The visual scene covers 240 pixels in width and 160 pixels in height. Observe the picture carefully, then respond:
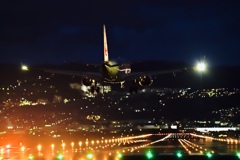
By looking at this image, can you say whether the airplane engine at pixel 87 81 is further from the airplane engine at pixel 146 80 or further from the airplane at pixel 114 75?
the airplane engine at pixel 146 80

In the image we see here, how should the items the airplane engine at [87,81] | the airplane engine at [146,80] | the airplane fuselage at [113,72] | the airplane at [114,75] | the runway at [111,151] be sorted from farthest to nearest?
the airplane engine at [87,81] < the airplane engine at [146,80] < the airplane at [114,75] < the airplane fuselage at [113,72] < the runway at [111,151]

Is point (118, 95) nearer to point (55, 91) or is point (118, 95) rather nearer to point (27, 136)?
point (55, 91)

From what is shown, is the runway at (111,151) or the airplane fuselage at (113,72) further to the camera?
the airplane fuselage at (113,72)

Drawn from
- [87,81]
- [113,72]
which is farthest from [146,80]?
[87,81]

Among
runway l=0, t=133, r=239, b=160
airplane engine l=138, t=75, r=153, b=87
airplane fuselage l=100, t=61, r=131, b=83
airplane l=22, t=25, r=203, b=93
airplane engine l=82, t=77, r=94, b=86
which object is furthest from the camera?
airplane engine l=82, t=77, r=94, b=86

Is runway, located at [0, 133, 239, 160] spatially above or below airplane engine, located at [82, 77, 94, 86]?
below

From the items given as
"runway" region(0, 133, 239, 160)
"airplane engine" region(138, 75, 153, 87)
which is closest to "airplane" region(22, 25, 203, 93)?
"airplane engine" region(138, 75, 153, 87)

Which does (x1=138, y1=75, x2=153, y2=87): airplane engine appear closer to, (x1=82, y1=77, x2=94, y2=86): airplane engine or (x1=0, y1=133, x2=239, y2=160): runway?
(x1=82, y1=77, x2=94, y2=86): airplane engine

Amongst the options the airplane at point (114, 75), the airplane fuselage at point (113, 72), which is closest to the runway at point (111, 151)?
the airplane at point (114, 75)

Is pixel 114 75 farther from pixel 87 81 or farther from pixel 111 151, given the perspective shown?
pixel 111 151

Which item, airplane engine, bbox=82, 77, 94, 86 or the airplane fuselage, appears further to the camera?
airplane engine, bbox=82, 77, 94, 86

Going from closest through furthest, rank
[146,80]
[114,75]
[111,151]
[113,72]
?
[113,72] < [114,75] < [111,151] < [146,80]
